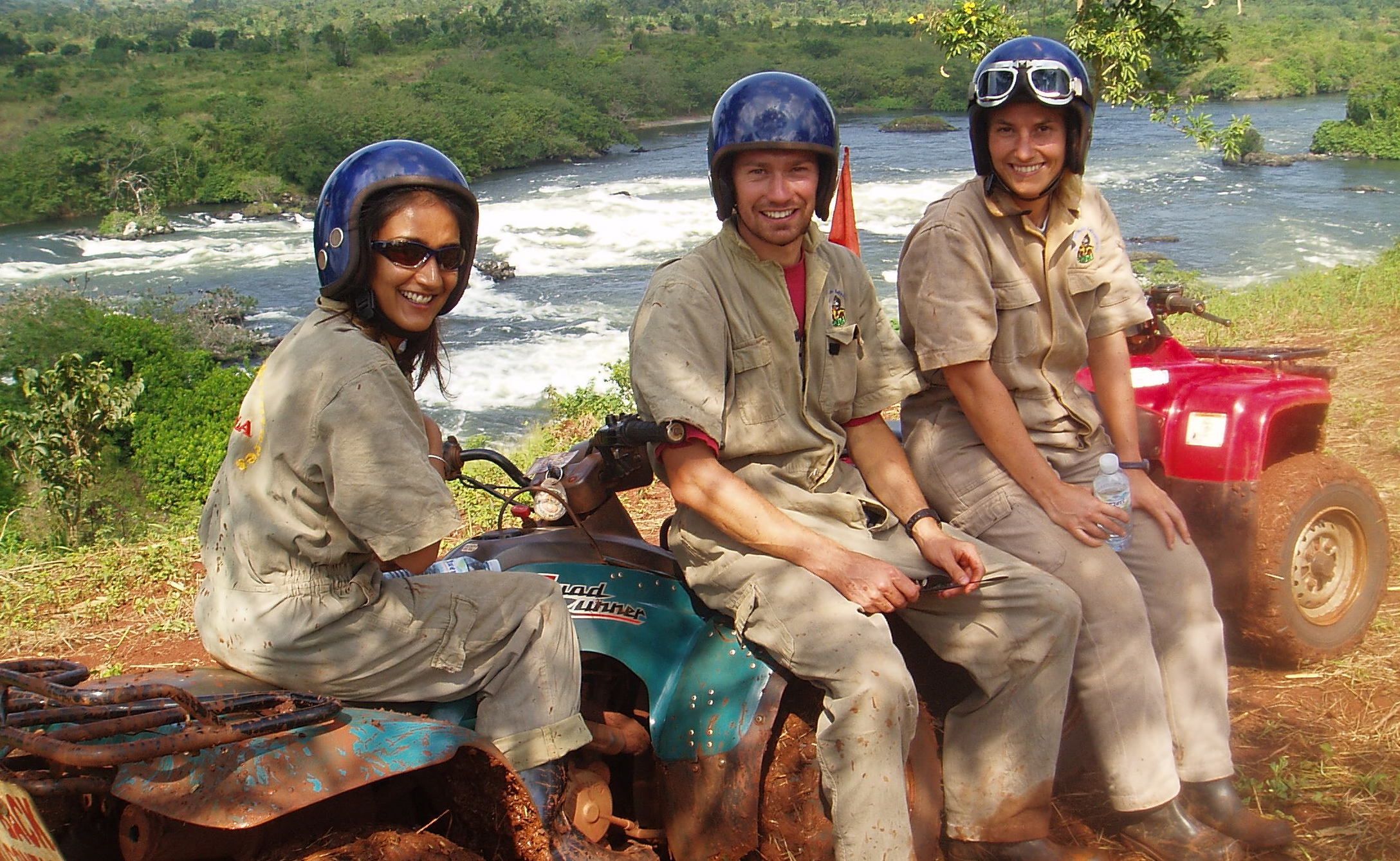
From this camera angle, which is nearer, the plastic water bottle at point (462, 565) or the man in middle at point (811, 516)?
the man in middle at point (811, 516)

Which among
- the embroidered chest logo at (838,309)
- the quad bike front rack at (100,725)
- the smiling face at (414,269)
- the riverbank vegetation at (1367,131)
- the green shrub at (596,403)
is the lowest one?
the green shrub at (596,403)

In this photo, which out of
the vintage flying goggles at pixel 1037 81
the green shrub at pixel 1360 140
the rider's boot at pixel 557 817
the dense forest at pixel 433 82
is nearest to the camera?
the rider's boot at pixel 557 817

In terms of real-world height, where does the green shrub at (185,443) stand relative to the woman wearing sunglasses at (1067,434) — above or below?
below

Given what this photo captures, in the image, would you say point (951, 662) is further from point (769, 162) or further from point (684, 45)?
point (684, 45)

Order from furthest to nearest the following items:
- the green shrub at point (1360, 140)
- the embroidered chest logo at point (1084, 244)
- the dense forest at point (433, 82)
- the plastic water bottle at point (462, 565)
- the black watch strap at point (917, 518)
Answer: the dense forest at point (433, 82)
the green shrub at point (1360, 140)
the embroidered chest logo at point (1084, 244)
the black watch strap at point (917, 518)
the plastic water bottle at point (462, 565)

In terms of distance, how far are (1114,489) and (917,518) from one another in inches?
25.4

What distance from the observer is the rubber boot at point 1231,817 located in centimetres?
314

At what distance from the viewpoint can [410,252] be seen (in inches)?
104

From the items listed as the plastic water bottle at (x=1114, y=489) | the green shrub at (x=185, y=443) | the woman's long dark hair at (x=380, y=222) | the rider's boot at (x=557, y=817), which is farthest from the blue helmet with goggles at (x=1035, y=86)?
the green shrub at (x=185, y=443)

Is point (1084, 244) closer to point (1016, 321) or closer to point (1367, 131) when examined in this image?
point (1016, 321)

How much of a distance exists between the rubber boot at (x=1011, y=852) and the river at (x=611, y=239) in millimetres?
10207

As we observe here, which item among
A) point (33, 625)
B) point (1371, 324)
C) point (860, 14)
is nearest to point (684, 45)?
point (860, 14)

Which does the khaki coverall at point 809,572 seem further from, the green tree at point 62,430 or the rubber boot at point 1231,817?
the green tree at point 62,430

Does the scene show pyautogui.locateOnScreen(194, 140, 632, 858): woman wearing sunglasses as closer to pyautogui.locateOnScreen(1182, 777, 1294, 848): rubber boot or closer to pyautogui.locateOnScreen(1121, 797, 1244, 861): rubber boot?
pyautogui.locateOnScreen(1121, 797, 1244, 861): rubber boot
